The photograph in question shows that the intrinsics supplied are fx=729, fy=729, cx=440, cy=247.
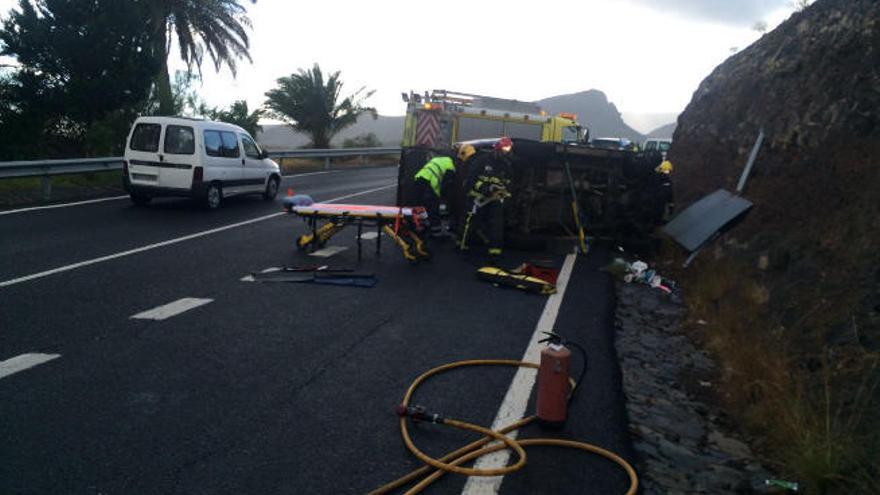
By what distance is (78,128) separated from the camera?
18.7m

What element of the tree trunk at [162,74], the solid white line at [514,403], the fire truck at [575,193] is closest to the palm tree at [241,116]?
the tree trunk at [162,74]

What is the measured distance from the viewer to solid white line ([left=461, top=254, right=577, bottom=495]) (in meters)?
3.92

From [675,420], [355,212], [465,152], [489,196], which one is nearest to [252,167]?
[465,152]

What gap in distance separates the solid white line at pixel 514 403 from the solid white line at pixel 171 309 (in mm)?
3336

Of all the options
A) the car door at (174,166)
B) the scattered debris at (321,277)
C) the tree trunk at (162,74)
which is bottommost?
the scattered debris at (321,277)

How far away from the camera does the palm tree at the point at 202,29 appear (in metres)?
27.4

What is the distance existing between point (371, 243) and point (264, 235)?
177cm

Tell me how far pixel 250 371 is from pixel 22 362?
65.9 inches

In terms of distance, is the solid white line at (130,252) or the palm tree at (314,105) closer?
the solid white line at (130,252)

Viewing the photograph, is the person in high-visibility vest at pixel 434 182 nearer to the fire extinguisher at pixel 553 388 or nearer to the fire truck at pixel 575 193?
the fire truck at pixel 575 193

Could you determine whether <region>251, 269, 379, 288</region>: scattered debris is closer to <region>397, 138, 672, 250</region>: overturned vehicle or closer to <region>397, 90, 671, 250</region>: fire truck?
<region>397, 90, 671, 250</region>: fire truck

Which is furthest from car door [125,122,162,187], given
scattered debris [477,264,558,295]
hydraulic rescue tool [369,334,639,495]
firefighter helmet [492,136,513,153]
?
hydraulic rescue tool [369,334,639,495]

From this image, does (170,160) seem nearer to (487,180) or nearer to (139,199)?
(139,199)

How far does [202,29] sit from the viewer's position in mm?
28891
